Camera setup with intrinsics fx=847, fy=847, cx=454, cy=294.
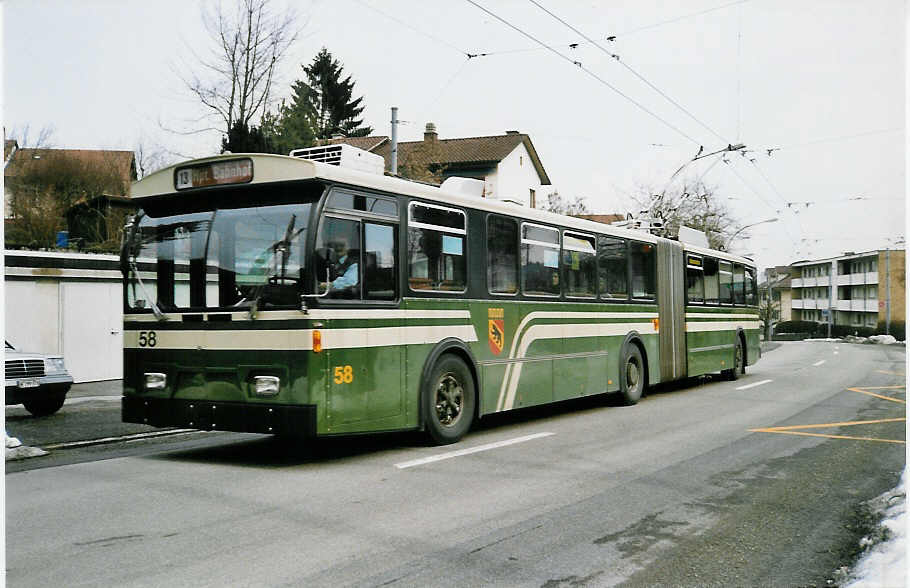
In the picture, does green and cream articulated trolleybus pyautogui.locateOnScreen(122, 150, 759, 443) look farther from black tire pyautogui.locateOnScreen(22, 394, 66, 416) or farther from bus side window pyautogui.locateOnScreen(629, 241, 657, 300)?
black tire pyautogui.locateOnScreen(22, 394, 66, 416)

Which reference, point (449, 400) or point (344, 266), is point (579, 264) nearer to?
point (449, 400)

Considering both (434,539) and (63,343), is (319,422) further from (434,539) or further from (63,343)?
(63,343)

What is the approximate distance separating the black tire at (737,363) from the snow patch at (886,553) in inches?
550

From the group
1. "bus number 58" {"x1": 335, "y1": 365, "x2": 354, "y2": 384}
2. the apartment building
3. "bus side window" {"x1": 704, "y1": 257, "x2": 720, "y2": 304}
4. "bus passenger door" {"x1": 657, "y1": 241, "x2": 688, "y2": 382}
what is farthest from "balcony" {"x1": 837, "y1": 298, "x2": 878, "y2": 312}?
"bus number 58" {"x1": 335, "y1": 365, "x2": 354, "y2": 384}

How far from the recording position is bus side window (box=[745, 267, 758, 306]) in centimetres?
2195

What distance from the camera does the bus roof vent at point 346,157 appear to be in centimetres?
905

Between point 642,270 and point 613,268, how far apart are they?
52.9 inches

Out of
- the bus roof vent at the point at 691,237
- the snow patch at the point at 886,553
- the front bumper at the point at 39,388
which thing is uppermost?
the bus roof vent at the point at 691,237

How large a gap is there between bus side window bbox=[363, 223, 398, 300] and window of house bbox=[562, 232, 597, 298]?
171 inches

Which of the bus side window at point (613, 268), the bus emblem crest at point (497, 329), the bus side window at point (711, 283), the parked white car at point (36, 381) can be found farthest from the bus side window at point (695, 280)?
the parked white car at point (36, 381)

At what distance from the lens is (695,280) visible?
18250mm

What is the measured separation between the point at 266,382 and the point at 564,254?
602cm

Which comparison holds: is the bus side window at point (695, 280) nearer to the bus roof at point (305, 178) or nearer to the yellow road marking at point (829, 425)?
the yellow road marking at point (829, 425)

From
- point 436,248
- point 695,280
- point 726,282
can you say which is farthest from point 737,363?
point 436,248
